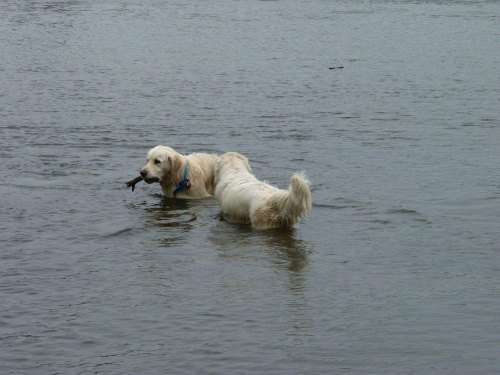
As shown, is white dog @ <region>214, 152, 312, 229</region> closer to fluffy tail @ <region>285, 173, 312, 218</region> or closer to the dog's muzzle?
fluffy tail @ <region>285, 173, 312, 218</region>

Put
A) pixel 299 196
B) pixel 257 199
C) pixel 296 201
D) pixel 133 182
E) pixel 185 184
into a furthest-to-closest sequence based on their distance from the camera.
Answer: pixel 133 182, pixel 185 184, pixel 257 199, pixel 296 201, pixel 299 196

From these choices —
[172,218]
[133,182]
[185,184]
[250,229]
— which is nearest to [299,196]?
[250,229]

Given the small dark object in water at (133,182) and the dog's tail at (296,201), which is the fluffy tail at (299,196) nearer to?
the dog's tail at (296,201)

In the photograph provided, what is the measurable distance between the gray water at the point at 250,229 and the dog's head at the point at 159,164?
0.43m

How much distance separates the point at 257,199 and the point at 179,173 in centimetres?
212

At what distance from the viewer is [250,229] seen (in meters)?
11.4

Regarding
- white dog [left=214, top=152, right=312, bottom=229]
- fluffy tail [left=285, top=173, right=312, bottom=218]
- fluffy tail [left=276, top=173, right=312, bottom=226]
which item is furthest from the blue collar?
fluffy tail [left=285, top=173, right=312, bottom=218]

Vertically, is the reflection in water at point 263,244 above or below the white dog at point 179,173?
below

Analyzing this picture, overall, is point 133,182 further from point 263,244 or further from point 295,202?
point 295,202

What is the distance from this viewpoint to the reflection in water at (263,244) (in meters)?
10.3

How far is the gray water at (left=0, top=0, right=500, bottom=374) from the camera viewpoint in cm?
784

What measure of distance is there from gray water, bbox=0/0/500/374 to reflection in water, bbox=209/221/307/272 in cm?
4

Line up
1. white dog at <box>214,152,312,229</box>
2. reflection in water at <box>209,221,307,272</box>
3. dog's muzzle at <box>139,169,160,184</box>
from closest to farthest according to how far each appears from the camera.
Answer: reflection in water at <box>209,221,307,272</box> < white dog at <box>214,152,312,229</box> < dog's muzzle at <box>139,169,160,184</box>

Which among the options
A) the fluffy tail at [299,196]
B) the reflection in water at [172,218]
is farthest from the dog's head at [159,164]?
the fluffy tail at [299,196]
